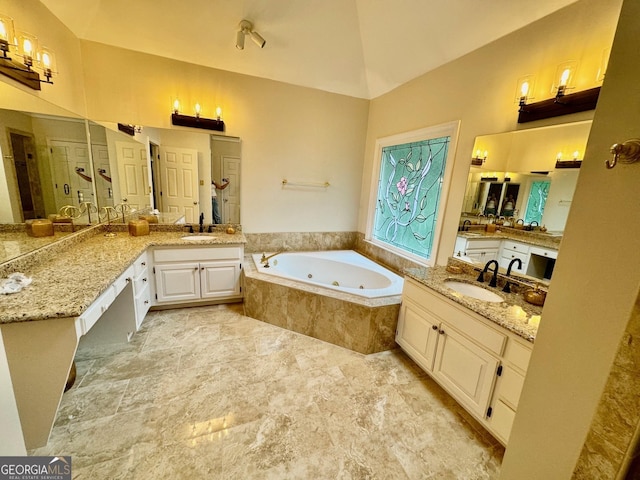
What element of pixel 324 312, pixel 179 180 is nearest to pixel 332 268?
pixel 324 312

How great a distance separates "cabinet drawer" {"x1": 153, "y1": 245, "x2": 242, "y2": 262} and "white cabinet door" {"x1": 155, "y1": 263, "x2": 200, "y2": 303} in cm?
8

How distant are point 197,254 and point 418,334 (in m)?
2.27

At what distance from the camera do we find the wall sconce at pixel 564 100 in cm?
149

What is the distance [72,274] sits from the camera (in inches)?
64.2

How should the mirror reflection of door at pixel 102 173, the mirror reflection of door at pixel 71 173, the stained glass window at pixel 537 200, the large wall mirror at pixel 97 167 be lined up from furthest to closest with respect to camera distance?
1. the mirror reflection of door at pixel 102 173
2. the mirror reflection of door at pixel 71 173
3. the stained glass window at pixel 537 200
4. the large wall mirror at pixel 97 167

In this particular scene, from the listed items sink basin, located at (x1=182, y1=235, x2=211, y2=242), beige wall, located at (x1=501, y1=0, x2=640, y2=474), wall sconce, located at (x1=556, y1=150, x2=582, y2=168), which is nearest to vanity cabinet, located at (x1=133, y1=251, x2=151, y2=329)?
sink basin, located at (x1=182, y1=235, x2=211, y2=242)

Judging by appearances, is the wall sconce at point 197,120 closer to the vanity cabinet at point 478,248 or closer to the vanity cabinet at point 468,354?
the vanity cabinet at point 468,354

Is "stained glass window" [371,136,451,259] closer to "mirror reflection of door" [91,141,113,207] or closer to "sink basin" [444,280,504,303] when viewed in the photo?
"sink basin" [444,280,504,303]

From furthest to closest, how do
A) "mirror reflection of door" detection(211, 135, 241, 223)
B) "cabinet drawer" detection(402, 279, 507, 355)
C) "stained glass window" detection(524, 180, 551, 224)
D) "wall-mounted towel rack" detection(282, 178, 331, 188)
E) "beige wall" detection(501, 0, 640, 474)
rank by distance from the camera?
"wall-mounted towel rack" detection(282, 178, 331, 188), "mirror reflection of door" detection(211, 135, 241, 223), "stained glass window" detection(524, 180, 551, 224), "cabinet drawer" detection(402, 279, 507, 355), "beige wall" detection(501, 0, 640, 474)

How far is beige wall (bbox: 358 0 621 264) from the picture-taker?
1507 mm

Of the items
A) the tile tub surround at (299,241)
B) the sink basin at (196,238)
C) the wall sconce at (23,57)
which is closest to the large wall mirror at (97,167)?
the wall sconce at (23,57)

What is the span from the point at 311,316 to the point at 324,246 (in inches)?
58.2

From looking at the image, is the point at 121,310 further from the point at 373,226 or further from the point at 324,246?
the point at 373,226

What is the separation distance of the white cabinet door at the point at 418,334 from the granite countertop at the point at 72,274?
6.91ft
